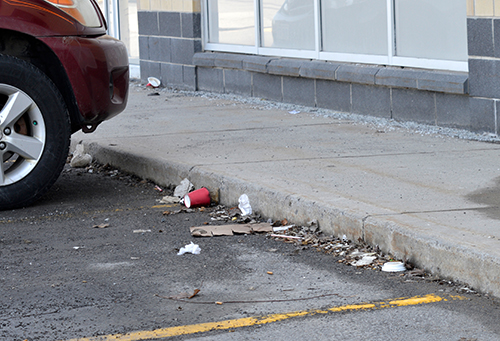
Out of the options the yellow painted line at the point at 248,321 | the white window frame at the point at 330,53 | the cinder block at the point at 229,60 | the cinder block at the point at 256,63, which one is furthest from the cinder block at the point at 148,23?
the yellow painted line at the point at 248,321

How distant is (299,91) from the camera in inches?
372

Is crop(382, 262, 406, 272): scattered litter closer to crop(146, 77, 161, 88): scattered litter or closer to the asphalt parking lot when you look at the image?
the asphalt parking lot

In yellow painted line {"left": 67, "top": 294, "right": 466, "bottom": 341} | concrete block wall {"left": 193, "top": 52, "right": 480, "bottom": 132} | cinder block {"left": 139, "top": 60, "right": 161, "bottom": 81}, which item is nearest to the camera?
yellow painted line {"left": 67, "top": 294, "right": 466, "bottom": 341}

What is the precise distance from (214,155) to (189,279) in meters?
2.61

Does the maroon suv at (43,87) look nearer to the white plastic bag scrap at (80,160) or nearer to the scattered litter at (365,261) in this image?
the white plastic bag scrap at (80,160)

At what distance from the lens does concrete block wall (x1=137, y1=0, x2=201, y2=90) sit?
1143 cm

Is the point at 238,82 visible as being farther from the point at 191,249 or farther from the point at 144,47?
the point at 191,249

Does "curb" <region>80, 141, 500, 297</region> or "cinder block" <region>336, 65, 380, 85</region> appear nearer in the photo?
"curb" <region>80, 141, 500, 297</region>

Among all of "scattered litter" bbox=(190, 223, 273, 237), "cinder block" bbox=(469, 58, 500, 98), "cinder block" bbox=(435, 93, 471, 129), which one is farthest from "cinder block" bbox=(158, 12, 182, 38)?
"scattered litter" bbox=(190, 223, 273, 237)

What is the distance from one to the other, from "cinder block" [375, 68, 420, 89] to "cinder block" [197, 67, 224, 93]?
331 centimetres

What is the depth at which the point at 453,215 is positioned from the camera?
4375 millimetres

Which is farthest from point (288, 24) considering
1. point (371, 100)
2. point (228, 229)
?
point (228, 229)

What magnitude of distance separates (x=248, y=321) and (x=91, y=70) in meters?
2.79

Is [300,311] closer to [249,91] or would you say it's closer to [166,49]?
[249,91]
